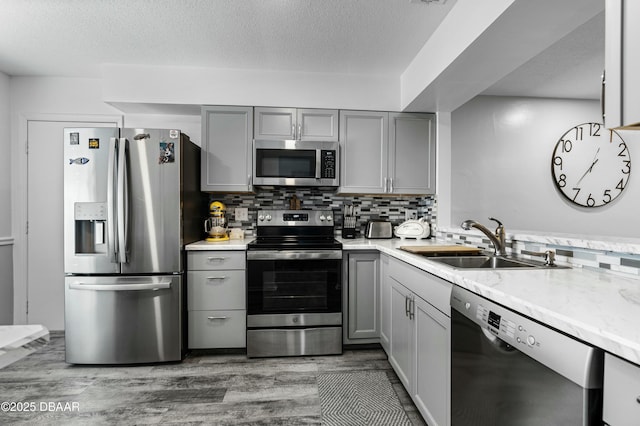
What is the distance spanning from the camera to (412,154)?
9.85 feet

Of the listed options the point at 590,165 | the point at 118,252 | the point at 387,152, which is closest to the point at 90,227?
the point at 118,252

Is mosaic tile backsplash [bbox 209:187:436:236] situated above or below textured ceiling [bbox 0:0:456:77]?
below

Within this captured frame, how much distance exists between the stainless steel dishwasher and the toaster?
5.70ft

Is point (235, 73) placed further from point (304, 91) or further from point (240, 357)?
point (240, 357)

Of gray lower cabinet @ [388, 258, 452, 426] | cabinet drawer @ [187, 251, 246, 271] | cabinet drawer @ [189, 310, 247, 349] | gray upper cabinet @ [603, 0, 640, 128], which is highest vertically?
gray upper cabinet @ [603, 0, 640, 128]

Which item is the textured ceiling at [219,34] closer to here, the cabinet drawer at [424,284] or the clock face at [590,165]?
the cabinet drawer at [424,284]

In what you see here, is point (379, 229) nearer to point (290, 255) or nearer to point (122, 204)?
point (290, 255)

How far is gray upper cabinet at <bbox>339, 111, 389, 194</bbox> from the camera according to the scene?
9.62 feet

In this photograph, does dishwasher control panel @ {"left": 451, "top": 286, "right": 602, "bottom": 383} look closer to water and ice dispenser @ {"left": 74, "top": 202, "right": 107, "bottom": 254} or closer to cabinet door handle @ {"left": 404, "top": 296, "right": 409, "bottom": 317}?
cabinet door handle @ {"left": 404, "top": 296, "right": 409, "bottom": 317}

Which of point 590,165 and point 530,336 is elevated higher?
point 590,165

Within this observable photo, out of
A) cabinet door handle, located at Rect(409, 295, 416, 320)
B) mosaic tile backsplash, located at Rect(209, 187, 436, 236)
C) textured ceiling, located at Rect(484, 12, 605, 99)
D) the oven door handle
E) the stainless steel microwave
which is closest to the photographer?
cabinet door handle, located at Rect(409, 295, 416, 320)

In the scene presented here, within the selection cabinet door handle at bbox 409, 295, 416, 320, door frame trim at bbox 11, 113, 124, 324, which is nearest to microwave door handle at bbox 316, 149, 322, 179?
cabinet door handle at bbox 409, 295, 416, 320

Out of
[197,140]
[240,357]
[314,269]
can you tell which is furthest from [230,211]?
[240,357]

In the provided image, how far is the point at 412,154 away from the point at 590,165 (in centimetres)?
169
